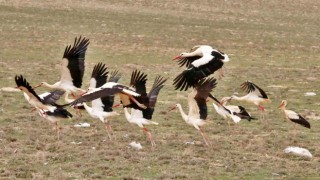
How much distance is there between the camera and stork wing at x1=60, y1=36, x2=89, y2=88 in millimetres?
12695

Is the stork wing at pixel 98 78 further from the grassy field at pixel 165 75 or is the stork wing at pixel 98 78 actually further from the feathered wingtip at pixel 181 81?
the feathered wingtip at pixel 181 81

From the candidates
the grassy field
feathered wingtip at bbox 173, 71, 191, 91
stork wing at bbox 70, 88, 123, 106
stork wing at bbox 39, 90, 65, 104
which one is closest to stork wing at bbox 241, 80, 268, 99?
the grassy field

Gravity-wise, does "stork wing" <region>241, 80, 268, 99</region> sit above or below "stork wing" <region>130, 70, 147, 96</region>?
below

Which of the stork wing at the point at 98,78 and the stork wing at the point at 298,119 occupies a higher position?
the stork wing at the point at 98,78

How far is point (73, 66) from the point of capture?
42.4ft

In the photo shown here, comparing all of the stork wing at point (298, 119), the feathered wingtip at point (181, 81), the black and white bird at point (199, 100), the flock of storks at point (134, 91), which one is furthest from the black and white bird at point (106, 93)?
the stork wing at point (298, 119)

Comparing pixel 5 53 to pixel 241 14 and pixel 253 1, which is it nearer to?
pixel 241 14

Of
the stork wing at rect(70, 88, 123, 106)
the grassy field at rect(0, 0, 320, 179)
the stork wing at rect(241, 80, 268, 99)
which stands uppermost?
the stork wing at rect(70, 88, 123, 106)

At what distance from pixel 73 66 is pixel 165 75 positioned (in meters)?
A: 10.0

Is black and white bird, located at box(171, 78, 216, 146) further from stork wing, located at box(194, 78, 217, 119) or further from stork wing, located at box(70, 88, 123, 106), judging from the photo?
stork wing, located at box(70, 88, 123, 106)

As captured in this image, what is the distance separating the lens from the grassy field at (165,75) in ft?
36.0

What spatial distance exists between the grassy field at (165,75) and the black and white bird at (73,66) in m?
1.00

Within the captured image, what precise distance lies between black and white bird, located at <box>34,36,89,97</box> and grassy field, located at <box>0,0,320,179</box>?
3.27ft

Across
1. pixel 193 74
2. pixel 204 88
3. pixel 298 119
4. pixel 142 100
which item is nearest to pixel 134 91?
pixel 142 100
